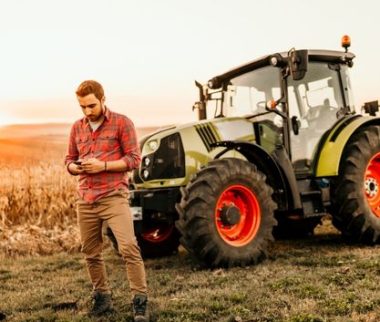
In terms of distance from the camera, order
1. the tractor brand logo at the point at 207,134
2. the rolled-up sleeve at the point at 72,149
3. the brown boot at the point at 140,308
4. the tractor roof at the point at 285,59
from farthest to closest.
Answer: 1. the tractor roof at the point at 285,59
2. the tractor brand logo at the point at 207,134
3. the rolled-up sleeve at the point at 72,149
4. the brown boot at the point at 140,308

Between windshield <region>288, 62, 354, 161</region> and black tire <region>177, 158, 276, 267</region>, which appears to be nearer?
black tire <region>177, 158, 276, 267</region>

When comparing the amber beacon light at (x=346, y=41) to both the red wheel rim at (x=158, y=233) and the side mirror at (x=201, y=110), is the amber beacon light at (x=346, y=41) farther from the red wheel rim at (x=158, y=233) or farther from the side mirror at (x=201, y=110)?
the red wheel rim at (x=158, y=233)

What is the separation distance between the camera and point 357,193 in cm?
796

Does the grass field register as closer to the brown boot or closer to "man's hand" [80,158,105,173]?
the brown boot

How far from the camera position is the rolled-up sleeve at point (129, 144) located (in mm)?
4680

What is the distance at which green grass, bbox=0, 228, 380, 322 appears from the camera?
15.5 feet

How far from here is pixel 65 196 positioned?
11.0 meters

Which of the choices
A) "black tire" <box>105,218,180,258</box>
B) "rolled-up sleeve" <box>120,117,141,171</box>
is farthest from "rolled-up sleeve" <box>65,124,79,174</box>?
"black tire" <box>105,218,180,258</box>

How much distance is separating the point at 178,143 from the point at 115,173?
2670 mm

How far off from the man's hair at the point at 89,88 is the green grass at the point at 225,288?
1.77 m


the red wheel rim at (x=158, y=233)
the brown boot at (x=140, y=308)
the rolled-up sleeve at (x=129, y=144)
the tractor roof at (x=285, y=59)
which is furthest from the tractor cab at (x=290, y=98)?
the brown boot at (x=140, y=308)

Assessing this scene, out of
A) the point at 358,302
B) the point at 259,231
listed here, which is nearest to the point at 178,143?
the point at 259,231

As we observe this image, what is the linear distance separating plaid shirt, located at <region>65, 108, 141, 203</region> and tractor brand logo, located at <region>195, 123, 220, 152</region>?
2.70 metres

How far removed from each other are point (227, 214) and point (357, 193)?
2.12 metres
